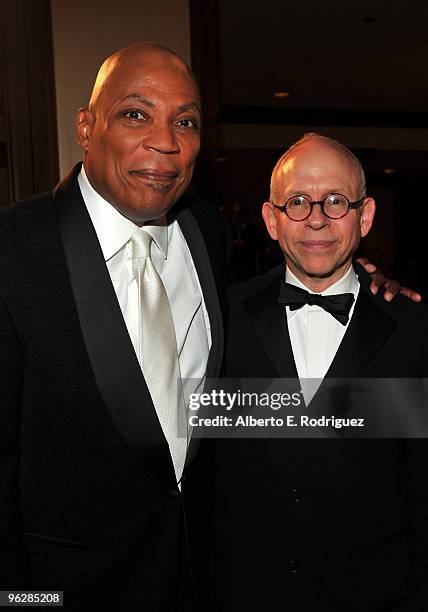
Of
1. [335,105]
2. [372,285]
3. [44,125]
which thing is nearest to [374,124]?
[335,105]

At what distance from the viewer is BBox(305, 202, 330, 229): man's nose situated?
1446mm

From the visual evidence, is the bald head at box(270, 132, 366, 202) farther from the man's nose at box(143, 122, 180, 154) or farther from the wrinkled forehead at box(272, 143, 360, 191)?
the man's nose at box(143, 122, 180, 154)

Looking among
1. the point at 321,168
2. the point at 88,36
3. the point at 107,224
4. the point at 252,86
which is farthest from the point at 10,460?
the point at 252,86

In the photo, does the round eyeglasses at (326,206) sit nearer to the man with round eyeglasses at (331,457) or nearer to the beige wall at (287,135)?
the man with round eyeglasses at (331,457)

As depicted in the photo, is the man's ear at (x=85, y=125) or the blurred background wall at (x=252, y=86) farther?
the blurred background wall at (x=252, y=86)

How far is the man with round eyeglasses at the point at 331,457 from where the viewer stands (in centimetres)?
148

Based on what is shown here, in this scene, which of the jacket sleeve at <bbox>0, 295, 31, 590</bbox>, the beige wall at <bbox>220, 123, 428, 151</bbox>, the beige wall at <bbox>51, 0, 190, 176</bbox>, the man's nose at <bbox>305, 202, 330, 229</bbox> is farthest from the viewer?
the beige wall at <bbox>220, 123, 428, 151</bbox>

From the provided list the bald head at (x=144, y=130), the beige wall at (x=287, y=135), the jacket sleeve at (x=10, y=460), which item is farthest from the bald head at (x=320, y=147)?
the beige wall at (x=287, y=135)

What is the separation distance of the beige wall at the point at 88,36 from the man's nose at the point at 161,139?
49.8 inches

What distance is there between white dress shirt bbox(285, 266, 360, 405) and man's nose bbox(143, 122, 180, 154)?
48 cm

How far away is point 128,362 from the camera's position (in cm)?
138

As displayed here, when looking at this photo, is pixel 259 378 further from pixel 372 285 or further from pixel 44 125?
pixel 44 125

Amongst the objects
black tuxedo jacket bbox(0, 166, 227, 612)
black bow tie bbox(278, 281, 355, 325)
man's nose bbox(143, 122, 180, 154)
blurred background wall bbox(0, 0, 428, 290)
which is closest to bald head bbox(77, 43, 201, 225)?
man's nose bbox(143, 122, 180, 154)

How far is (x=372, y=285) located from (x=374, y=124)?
9.93 meters
